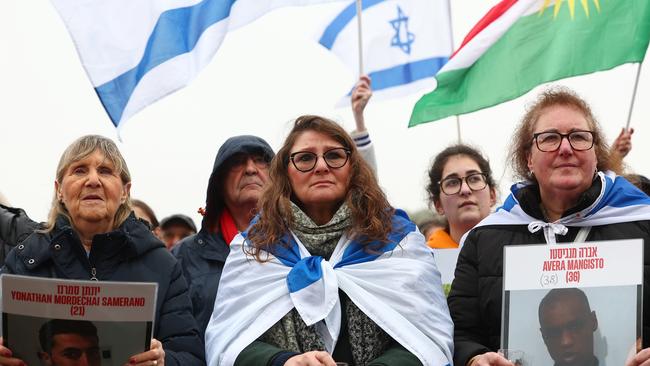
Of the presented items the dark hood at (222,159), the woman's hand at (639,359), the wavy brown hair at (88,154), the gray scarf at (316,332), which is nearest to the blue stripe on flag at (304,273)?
the gray scarf at (316,332)

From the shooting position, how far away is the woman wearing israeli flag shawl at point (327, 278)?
4957 mm

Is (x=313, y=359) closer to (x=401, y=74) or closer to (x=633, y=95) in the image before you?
(x=633, y=95)

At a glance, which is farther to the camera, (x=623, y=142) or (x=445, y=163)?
(x=623, y=142)

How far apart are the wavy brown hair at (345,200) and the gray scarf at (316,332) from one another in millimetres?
81

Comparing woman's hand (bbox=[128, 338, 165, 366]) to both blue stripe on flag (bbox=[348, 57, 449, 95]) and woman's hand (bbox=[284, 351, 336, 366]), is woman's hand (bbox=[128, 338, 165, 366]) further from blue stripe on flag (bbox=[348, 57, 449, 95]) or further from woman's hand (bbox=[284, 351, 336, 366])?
blue stripe on flag (bbox=[348, 57, 449, 95])

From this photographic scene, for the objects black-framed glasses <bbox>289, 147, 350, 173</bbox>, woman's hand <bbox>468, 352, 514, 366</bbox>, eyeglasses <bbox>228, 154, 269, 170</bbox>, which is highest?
black-framed glasses <bbox>289, 147, 350, 173</bbox>

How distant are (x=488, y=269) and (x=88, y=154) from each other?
2.01 m

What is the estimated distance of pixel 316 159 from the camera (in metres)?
5.41

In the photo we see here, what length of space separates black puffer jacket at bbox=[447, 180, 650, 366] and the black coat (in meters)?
1.39

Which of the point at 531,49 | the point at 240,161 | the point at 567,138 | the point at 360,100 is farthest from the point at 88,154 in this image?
the point at 531,49

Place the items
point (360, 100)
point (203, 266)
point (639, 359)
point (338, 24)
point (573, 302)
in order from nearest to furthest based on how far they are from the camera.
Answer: point (639, 359), point (573, 302), point (203, 266), point (360, 100), point (338, 24)

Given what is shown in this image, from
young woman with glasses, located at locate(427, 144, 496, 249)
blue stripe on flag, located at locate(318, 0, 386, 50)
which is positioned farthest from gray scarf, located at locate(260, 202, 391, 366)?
blue stripe on flag, located at locate(318, 0, 386, 50)

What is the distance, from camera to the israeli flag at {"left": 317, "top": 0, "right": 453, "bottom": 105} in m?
9.88

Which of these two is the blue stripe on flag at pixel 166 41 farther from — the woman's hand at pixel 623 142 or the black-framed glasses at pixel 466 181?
the woman's hand at pixel 623 142
